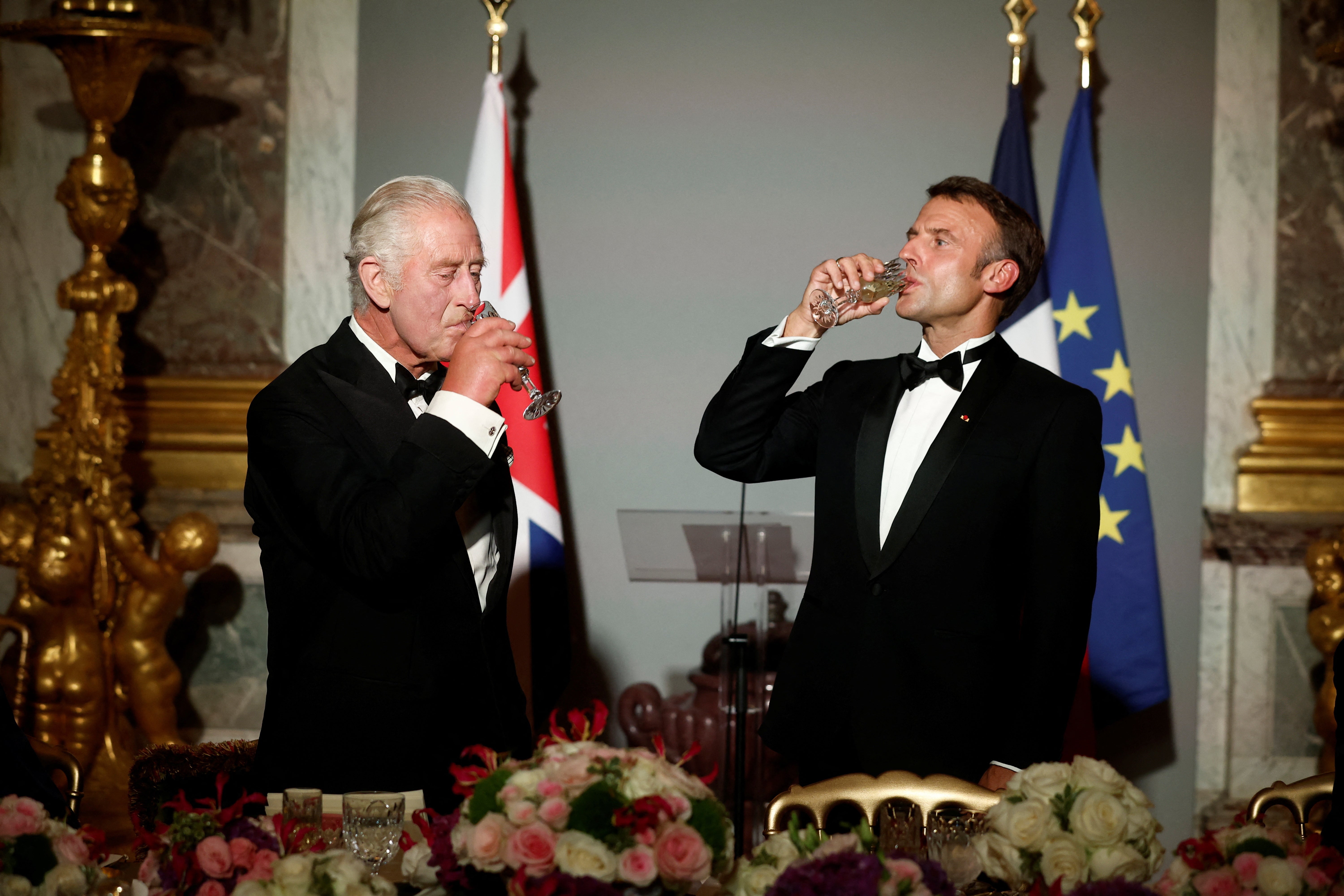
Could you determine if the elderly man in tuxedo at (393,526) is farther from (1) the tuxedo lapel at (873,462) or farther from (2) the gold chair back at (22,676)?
(2) the gold chair back at (22,676)

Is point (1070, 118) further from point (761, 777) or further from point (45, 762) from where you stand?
point (45, 762)

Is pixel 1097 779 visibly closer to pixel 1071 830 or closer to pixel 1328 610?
pixel 1071 830

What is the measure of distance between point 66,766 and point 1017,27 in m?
3.48

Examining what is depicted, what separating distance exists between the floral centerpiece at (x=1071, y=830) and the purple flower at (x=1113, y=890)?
9 cm

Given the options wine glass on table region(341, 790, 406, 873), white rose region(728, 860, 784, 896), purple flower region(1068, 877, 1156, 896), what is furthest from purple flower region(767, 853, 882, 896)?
wine glass on table region(341, 790, 406, 873)

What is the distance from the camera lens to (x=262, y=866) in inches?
57.0

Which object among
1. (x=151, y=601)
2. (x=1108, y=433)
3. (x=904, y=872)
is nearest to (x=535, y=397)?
(x=904, y=872)

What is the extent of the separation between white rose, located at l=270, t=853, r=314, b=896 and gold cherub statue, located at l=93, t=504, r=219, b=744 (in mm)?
3003

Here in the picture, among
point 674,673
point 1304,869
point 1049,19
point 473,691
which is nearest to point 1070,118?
point 1049,19

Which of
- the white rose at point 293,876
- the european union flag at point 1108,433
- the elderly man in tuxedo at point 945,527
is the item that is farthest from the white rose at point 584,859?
the european union flag at point 1108,433

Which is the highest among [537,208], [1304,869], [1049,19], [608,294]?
[1049,19]

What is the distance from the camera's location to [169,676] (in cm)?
431

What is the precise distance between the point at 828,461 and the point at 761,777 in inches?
65.2

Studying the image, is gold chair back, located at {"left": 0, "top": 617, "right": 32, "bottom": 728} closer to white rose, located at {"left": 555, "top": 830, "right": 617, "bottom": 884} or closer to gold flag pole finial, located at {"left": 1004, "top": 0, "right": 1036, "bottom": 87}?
white rose, located at {"left": 555, "top": 830, "right": 617, "bottom": 884}
